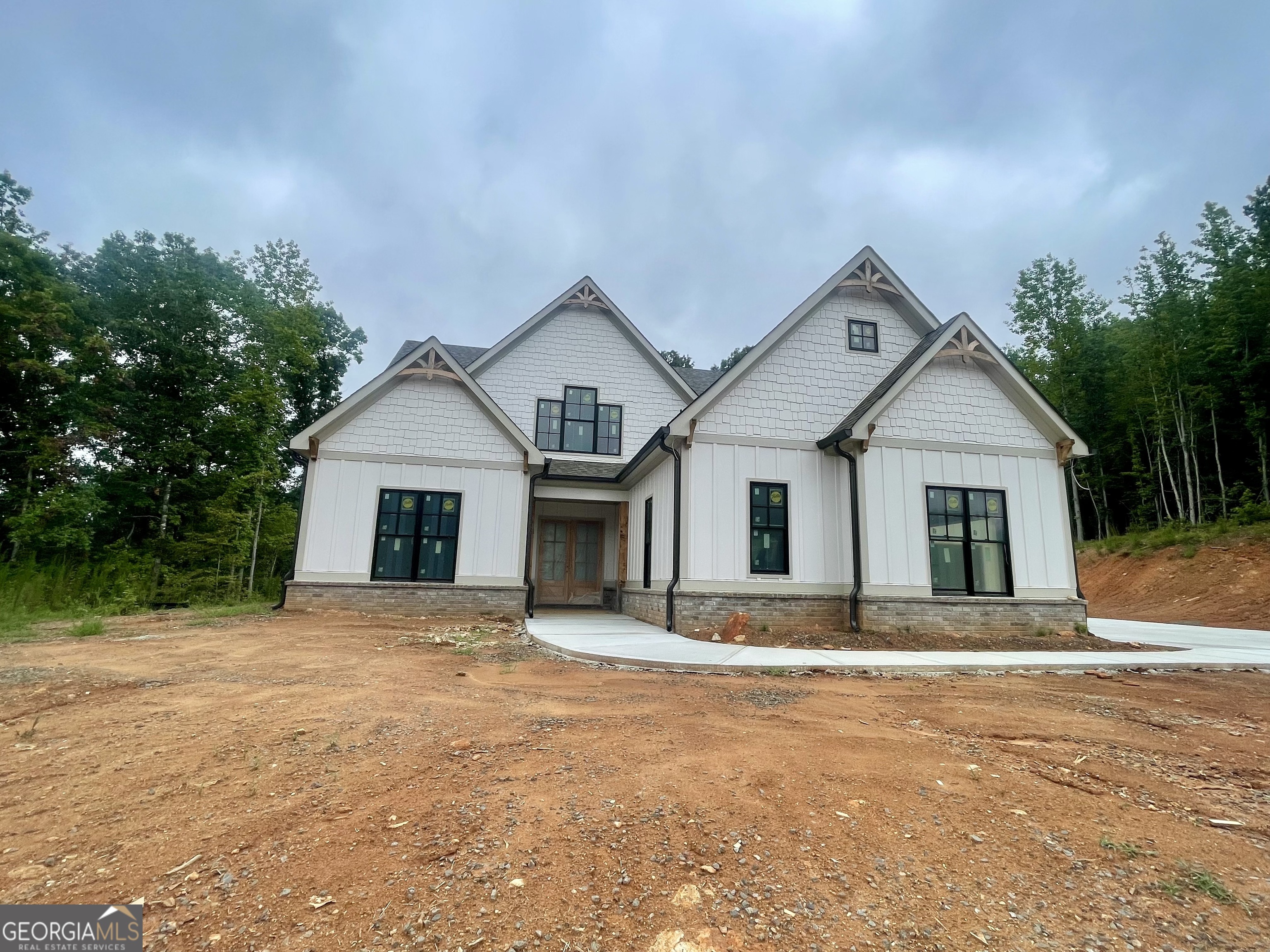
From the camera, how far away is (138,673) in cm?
550

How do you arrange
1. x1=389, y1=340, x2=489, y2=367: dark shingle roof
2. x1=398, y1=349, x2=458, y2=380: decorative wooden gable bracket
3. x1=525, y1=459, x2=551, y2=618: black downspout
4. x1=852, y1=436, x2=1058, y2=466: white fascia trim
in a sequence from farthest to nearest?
x1=389, y1=340, x2=489, y2=367: dark shingle roof → x1=398, y1=349, x2=458, y2=380: decorative wooden gable bracket → x1=525, y1=459, x2=551, y2=618: black downspout → x1=852, y1=436, x2=1058, y2=466: white fascia trim

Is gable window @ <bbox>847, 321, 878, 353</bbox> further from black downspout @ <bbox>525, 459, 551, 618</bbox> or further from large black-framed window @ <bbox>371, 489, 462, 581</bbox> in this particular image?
large black-framed window @ <bbox>371, 489, 462, 581</bbox>

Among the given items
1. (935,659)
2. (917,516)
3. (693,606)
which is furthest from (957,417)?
(693,606)

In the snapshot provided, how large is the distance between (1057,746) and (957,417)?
26.0 ft

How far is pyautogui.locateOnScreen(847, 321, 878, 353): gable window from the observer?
11578mm

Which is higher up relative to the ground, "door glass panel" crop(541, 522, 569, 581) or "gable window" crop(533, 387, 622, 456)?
A: "gable window" crop(533, 387, 622, 456)

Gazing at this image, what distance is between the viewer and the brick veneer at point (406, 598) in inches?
444

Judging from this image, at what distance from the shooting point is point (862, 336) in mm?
11672

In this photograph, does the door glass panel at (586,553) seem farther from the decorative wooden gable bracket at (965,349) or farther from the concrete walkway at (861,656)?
the decorative wooden gable bracket at (965,349)

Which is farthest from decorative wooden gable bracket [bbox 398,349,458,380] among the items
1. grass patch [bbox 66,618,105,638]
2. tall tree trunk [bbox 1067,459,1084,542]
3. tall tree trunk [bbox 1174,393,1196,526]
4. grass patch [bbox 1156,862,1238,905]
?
tall tree trunk [bbox 1174,393,1196,526]

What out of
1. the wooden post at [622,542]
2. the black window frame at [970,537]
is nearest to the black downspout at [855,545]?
the black window frame at [970,537]

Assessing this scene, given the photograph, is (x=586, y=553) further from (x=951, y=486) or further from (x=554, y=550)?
(x=951, y=486)

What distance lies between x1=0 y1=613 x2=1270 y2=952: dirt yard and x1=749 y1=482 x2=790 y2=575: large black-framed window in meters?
4.97

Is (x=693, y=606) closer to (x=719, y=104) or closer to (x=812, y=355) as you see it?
(x=812, y=355)
